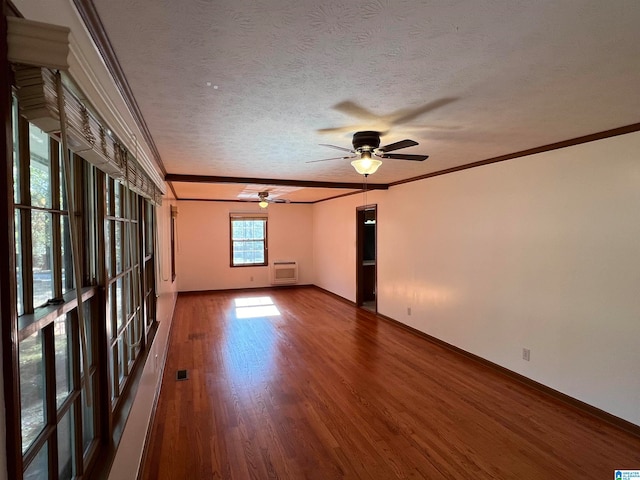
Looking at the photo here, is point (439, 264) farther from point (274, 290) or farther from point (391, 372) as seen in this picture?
point (274, 290)

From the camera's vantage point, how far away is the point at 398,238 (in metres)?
5.47

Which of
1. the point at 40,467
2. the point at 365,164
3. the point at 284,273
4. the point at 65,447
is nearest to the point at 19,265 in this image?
the point at 40,467

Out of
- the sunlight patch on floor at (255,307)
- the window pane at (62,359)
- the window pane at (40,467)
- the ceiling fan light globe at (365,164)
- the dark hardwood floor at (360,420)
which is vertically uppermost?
the ceiling fan light globe at (365,164)

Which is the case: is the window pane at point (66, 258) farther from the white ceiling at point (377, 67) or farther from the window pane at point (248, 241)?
the window pane at point (248, 241)

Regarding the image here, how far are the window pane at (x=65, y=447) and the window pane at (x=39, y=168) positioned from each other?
879mm

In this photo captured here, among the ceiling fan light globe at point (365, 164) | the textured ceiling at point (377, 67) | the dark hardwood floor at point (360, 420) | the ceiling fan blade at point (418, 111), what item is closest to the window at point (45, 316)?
the textured ceiling at point (377, 67)

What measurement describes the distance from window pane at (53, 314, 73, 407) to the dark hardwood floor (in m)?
1.12

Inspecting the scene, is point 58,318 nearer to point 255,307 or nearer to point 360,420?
point 360,420

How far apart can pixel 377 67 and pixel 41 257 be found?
1574 millimetres

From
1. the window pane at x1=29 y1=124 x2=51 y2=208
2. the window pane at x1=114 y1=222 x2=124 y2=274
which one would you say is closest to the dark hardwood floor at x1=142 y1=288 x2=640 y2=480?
the window pane at x1=114 y1=222 x2=124 y2=274

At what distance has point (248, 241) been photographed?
8.72m

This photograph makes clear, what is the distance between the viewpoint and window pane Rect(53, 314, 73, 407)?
52.2 inches

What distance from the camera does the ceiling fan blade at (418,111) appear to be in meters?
2.04

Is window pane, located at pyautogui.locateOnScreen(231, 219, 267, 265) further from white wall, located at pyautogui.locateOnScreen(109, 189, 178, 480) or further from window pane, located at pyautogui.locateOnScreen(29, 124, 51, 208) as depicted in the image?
window pane, located at pyautogui.locateOnScreen(29, 124, 51, 208)
